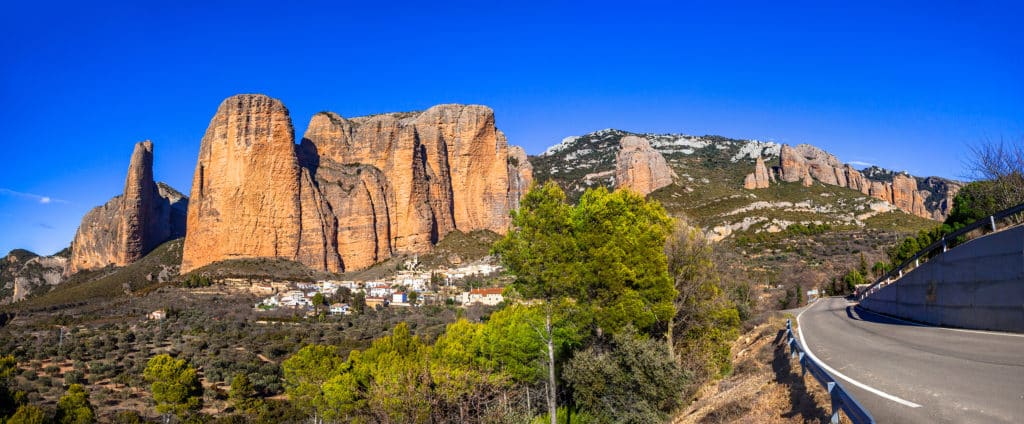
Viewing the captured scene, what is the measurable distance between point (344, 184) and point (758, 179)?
82.7 meters

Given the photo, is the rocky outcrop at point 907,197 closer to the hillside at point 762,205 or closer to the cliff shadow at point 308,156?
the hillside at point 762,205

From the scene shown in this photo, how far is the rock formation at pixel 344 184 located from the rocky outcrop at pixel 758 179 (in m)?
48.6

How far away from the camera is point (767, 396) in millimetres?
9961

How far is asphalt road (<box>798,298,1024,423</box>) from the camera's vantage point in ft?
19.7

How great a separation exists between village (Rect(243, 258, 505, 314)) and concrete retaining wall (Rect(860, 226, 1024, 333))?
174ft

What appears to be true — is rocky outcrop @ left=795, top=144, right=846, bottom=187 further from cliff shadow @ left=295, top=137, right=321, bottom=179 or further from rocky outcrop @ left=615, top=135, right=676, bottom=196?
cliff shadow @ left=295, top=137, right=321, bottom=179

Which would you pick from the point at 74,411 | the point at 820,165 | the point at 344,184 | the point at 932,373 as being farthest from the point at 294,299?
the point at 820,165

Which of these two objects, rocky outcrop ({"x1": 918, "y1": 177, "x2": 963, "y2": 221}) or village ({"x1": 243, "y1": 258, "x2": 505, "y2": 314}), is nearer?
village ({"x1": 243, "y1": 258, "x2": 505, "y2": 314})

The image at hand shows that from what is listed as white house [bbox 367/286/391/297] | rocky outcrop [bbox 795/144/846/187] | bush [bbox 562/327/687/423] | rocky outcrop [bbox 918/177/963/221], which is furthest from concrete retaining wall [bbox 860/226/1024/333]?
rocky outcrop [bbox 918/177/963/221]

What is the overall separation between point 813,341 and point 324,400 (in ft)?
83.3

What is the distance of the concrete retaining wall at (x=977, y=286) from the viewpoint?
10.6 m

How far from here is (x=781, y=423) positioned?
8.07 metres

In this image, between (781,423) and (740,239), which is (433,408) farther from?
(740,239)

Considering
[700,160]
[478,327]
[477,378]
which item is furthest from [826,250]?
[700,160]
